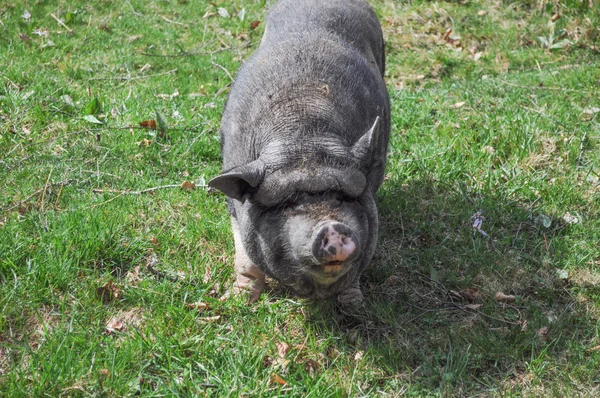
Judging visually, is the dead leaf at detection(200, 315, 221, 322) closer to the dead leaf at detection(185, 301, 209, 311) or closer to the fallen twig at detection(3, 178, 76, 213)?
the dead leaf at detection(185, 301, 209, 311)

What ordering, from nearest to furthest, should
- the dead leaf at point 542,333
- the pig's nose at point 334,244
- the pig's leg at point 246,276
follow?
the pig's nose at point 334,244
the dead leaf at point 542,333
the pig's leg at point 246,276

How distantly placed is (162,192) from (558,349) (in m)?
3.55

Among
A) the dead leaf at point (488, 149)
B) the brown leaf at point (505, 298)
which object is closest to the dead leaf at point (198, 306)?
the brown leaf at point (505, 298)

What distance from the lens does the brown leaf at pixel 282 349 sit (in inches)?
170

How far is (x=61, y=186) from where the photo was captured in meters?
5.65

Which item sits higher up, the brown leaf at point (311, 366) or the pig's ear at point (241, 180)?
the pig's ear at point (241, 180)

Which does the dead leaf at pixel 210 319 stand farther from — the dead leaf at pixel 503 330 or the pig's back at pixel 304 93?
the dead leaf at pixel 503 330

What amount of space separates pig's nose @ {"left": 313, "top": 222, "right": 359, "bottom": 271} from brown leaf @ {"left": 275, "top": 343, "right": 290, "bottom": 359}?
39.7 inches

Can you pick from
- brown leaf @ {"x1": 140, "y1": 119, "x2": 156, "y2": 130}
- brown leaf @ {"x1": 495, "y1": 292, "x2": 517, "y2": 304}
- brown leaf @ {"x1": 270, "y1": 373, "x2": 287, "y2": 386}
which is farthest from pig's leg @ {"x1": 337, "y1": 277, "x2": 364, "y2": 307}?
brown leaf @ {"x1": 140, "y1": 119, "x2": 156, "y2": 130}

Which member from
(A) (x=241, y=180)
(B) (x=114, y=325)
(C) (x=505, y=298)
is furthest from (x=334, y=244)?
(C) (x=505, y=298)

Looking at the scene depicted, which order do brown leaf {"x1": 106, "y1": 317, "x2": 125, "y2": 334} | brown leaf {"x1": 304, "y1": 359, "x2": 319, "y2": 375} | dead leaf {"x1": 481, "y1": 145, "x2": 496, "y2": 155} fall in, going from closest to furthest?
brown leaf {"x1": 304, "y1": 359, "x2": 319, "y2": 375} < brown leaf {"x1": 106, "y1": 317, "x2": 125, "y2": 334} < dead leaf {"x1": 481, "y1": 145, "x2": 496, "y2": 155}

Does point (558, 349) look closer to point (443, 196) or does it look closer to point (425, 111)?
point (443, 196)

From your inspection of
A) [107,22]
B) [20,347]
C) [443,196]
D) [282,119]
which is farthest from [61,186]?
[107,22]

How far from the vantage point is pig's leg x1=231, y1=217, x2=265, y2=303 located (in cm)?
477
